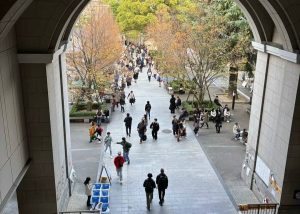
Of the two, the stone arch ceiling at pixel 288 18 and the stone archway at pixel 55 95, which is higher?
the stone arch ceiling at pixel 288 18

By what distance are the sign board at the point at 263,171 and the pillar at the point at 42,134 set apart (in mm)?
6814

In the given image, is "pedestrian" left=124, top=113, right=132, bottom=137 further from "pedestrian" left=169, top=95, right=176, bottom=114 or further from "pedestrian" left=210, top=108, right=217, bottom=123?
"pedestrian" left=210, top=108, right=217, bottom=123

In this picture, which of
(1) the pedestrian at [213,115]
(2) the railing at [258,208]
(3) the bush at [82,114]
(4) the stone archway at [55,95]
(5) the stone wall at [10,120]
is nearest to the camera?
(5) the stone wall at [10,120]

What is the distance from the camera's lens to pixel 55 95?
435 inches

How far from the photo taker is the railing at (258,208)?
36.2ft

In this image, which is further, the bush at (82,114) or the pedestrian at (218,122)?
the bush at (82,114)

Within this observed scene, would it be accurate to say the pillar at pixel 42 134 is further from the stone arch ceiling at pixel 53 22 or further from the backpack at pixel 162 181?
the backpack at pixel 162 181

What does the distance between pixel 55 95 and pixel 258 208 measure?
23.2ft

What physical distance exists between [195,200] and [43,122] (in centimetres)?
610

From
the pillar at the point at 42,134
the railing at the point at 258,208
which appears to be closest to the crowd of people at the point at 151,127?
the pillar at the point at 42,134

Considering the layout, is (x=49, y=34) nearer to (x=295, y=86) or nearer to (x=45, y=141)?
(x=45, y=141)

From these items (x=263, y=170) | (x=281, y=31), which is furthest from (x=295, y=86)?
(x=263, y=170)

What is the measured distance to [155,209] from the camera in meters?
12.4

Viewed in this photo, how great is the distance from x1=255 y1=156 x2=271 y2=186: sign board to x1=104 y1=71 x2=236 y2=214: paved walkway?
1.46 meters
